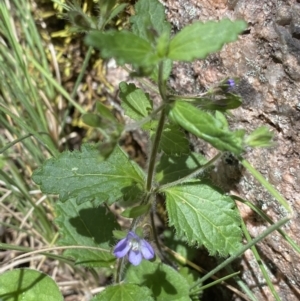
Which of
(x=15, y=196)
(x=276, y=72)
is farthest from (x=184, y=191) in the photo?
(x=15, y=196)

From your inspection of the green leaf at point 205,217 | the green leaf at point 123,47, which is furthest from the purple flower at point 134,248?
the green leaf at point 123,47

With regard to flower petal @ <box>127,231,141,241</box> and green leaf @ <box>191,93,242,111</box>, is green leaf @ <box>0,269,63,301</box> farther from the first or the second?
green leaf @ <box>191,93,242,111</box>

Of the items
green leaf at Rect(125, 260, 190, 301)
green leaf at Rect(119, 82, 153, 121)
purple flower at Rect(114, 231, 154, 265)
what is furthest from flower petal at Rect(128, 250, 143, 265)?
green leaf at Rect(119, 82, 153, 121)

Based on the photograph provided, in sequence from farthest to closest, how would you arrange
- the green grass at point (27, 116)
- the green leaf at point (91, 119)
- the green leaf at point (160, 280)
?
the green grass at point (27, 116)
the green leaf at point (160, 280)
the green leaf at point (91, 119)

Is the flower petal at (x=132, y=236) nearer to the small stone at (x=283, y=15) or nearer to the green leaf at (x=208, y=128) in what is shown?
the green leaf at (x=208, y=128)

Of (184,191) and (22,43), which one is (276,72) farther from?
(22,43)
